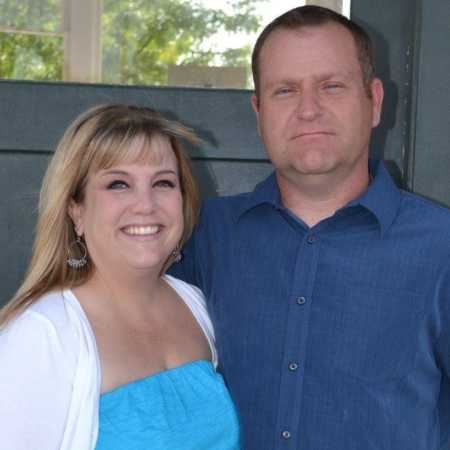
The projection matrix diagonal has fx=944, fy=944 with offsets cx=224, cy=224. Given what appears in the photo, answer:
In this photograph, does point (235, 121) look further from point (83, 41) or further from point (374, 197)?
point (374, 197)

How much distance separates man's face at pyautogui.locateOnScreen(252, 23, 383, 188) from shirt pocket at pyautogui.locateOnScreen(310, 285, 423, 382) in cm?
29

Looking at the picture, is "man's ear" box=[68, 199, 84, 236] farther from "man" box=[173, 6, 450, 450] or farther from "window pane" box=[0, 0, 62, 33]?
"window pane" box=[0, 0, 62, 33]

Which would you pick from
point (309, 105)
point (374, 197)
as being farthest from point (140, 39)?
point (374, 197)

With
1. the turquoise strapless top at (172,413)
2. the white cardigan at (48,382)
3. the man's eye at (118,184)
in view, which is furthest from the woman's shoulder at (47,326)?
the man's eye at (118,184)

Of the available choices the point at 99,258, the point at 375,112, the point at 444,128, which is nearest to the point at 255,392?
the point at 99,258

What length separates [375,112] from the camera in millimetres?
2180

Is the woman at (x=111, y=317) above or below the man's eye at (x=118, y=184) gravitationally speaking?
below

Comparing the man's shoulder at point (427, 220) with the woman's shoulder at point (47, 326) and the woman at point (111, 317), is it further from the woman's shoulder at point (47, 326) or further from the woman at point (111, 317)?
the woman's shoulder at point (47, 326)

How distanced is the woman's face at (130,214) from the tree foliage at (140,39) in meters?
0.74

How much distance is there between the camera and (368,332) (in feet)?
6.54

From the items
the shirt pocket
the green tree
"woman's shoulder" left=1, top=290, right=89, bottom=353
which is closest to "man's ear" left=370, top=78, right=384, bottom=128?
the shirt pocket

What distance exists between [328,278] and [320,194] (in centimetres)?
20

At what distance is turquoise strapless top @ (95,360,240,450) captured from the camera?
1.86 metres

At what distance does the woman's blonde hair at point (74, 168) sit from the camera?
1.99 m
